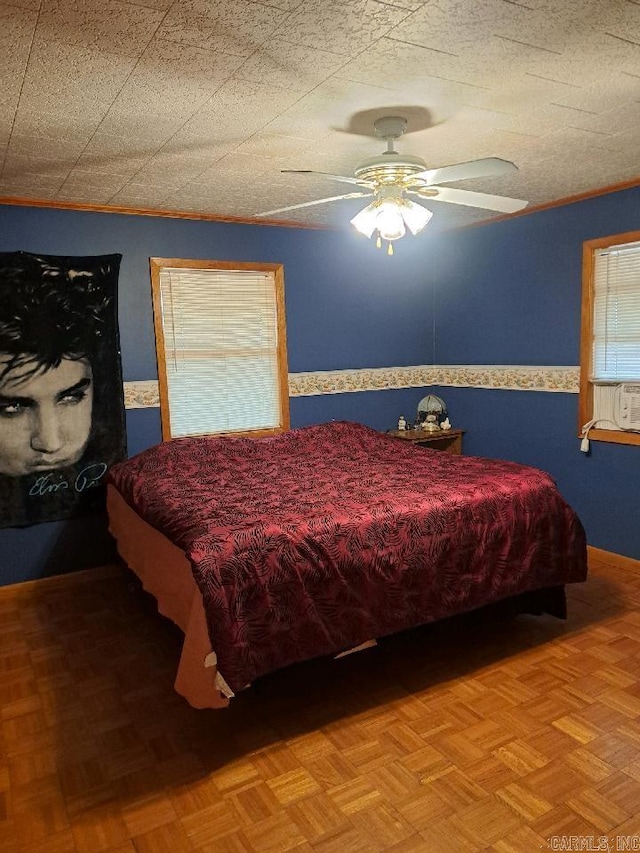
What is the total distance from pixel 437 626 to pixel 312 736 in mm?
724

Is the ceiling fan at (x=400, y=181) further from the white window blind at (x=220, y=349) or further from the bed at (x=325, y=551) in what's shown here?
the white window blind at (x=220, y=349)

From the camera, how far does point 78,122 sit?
2.33 m

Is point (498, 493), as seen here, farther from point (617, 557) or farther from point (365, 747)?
point (617, 557)

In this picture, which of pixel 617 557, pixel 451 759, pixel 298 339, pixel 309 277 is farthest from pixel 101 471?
pixel 617 557

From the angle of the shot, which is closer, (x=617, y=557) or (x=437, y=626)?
(x=437, y=626)

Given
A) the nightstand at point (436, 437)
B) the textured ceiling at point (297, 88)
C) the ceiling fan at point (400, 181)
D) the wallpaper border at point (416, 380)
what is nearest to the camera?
the textured ceiling at point (297, 88)

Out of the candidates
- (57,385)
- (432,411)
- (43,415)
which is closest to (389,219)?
(57,385)

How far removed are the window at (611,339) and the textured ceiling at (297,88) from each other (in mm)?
559

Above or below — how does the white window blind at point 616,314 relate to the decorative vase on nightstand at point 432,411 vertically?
above

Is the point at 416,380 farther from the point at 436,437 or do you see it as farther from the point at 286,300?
the point at 286,300

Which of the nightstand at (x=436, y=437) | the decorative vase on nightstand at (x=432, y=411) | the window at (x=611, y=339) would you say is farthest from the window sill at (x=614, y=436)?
the decorative vase on nightstand at (x=432, y=411)

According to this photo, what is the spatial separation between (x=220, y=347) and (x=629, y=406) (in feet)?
8.64

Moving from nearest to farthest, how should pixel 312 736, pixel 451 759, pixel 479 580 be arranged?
pixel 451 759, pixel 312 736, pixel 479 580

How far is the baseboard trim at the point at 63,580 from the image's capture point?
361 cm
